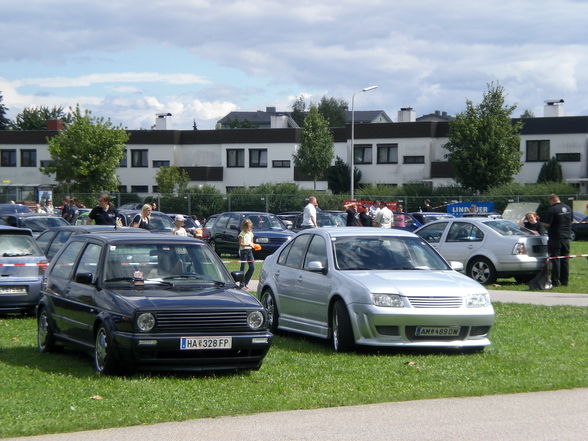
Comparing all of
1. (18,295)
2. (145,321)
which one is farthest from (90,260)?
(18,295)

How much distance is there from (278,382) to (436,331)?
243 cm

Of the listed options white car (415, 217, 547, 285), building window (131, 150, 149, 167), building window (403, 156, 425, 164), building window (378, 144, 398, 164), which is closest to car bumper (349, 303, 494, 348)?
white car (415, 217, 547, 285)

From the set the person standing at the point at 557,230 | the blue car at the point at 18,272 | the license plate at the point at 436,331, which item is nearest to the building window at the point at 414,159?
the person standing at the point at 557,230

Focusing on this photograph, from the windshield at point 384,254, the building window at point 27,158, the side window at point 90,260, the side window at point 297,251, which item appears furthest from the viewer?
the building window at point 27,158

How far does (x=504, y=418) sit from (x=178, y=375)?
3525 millimetres

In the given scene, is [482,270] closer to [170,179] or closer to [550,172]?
[550,172]

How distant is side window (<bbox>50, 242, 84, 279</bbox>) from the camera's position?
11477 mm

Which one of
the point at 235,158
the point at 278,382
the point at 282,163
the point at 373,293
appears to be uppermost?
the point at 235,158

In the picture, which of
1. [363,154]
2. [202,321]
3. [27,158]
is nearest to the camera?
[202,321]

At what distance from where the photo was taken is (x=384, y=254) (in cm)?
1252

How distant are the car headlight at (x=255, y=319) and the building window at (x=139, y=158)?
66900mm

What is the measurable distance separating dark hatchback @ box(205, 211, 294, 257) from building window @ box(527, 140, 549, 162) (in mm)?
35524

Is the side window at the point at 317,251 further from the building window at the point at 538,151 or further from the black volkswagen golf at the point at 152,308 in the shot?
the building window at the point at 538,151

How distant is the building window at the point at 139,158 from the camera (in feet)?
249
